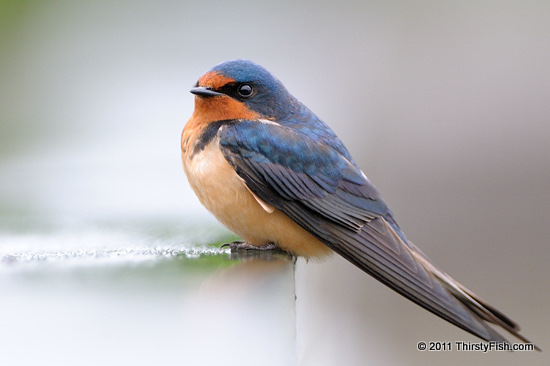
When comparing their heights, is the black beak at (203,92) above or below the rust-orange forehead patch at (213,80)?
below

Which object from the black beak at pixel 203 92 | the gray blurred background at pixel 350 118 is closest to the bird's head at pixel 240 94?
the black beak at pixel 203 92

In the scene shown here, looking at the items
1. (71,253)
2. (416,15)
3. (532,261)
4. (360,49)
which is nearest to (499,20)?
(416,15)

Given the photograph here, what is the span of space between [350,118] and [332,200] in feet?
9.46

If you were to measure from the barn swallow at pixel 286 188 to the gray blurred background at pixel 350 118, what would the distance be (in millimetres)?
186

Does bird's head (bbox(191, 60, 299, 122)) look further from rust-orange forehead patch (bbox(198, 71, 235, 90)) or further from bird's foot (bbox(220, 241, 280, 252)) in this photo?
bird's foot (bbox(220, 241, 280, 252))

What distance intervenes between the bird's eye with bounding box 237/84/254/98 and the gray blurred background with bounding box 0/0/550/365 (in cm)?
43

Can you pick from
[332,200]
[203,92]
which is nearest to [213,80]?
[203,92]

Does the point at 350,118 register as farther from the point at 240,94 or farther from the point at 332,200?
the point at 332,200

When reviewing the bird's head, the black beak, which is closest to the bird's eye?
the bird's head

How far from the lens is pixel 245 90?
2732 millimetres

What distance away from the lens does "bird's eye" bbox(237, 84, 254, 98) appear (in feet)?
8.91

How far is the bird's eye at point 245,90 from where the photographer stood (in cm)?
272

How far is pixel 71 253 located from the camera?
1872 millimetres

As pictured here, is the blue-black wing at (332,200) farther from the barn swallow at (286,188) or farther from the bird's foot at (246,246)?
the bird's foot at (246,246)
